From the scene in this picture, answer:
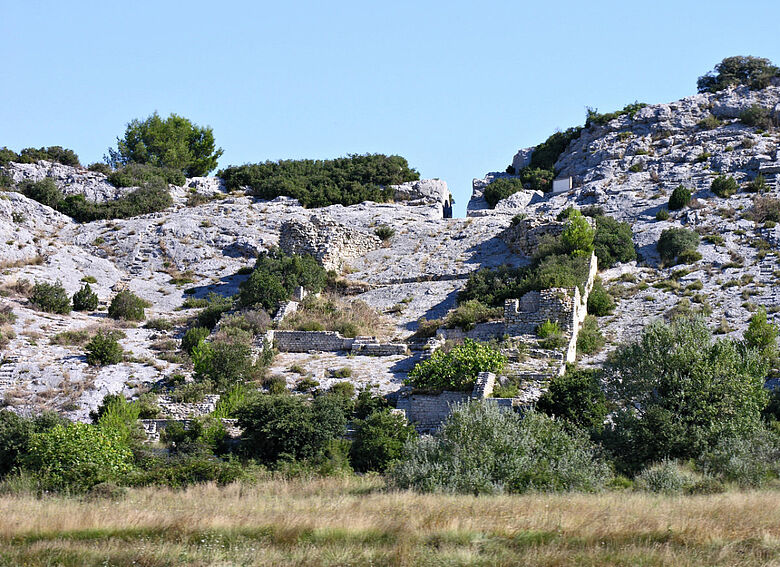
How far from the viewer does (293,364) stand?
2892cm

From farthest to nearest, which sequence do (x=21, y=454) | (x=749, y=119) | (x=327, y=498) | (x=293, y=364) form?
(x=749, y=119)
(x=293, y=364)
(x=21, y=454)
(x=327, y=498)

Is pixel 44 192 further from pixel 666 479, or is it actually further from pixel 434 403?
pixel 666 479

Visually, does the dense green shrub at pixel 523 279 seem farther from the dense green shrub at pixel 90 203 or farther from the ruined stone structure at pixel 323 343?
the dense green shrub at pixel 90 203

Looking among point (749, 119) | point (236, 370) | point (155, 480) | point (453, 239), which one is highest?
point (749, 119)

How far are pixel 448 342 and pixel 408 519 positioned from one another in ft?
48.5

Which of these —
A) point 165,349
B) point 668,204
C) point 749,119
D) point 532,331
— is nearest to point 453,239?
point 668,204

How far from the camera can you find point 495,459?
58.0ft

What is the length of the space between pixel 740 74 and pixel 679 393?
52.6 m

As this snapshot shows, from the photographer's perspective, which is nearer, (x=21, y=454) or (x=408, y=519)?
(x=408, y=519)

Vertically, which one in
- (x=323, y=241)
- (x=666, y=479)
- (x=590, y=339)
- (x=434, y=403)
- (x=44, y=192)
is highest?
(x=44, y=192)

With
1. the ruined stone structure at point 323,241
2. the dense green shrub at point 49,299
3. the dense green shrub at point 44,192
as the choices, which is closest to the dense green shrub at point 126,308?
the dense green shrub at point 49,299

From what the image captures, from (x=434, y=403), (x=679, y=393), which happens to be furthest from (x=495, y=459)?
(x=434, y=403)

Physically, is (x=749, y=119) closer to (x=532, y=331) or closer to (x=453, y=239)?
(x=453, y=239)

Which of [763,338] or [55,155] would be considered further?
[55,155]
